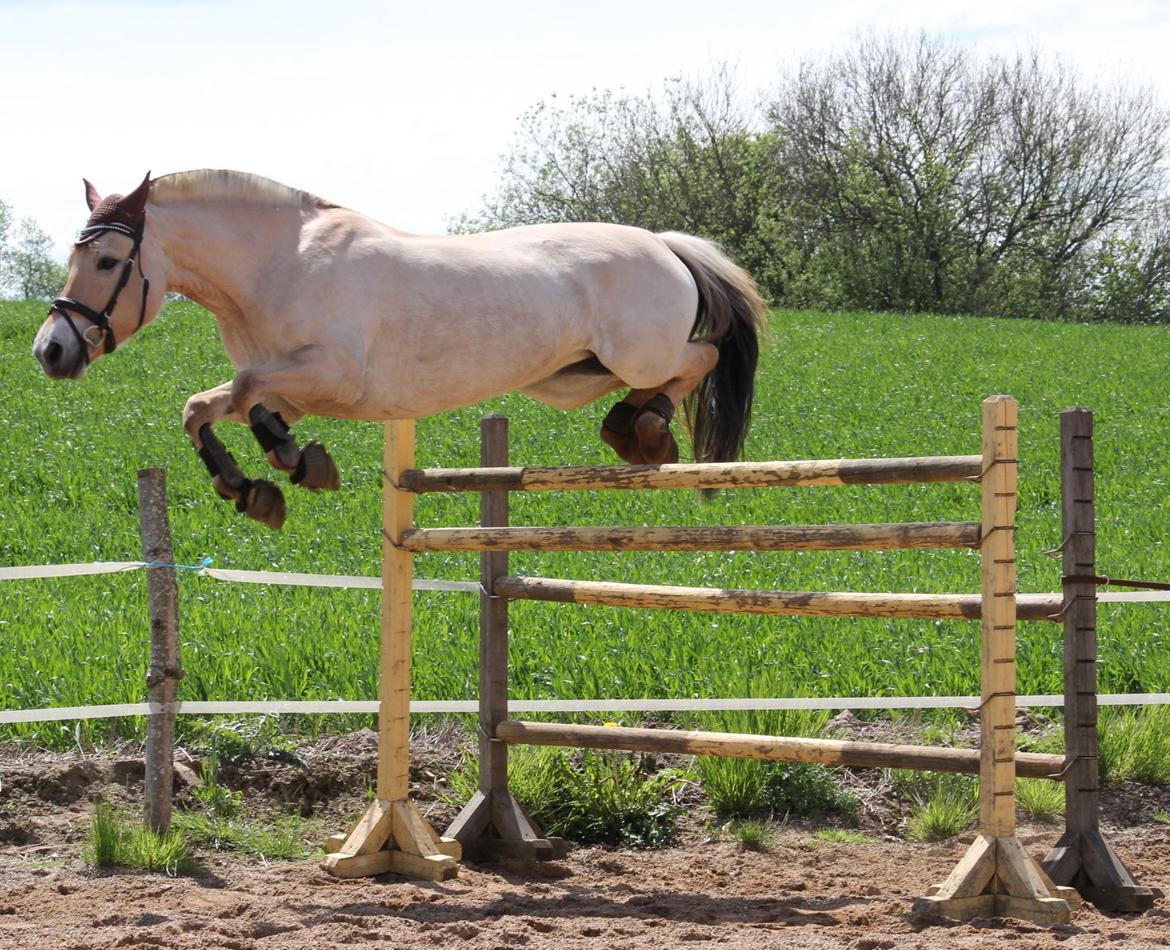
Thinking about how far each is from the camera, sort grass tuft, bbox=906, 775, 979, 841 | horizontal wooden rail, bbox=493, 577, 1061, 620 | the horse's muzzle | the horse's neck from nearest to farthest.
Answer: the horse's muzzle < the horse's neck < horizontal wooden rail, bbox=493, 577, 1061, 620 < grass tuft, bbox=906, 775, 979, 841

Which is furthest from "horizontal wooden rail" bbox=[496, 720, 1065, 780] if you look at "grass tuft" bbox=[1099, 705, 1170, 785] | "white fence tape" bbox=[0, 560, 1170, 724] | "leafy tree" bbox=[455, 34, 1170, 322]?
"leafy tree" bbox=[455, 34, 1170, 322]

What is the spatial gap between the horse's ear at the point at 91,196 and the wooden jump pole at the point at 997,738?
97.7 inches

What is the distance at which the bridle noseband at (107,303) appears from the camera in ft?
11.4

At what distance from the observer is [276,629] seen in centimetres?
772

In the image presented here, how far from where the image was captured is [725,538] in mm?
4359

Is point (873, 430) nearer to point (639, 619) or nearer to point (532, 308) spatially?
point (639, 619)

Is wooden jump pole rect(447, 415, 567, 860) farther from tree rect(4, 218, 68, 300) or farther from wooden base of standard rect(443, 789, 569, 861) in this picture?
tree rect(4, 218, 68, 300)

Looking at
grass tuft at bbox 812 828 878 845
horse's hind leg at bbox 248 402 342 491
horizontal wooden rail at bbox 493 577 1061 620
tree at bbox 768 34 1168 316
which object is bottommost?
grass tuft at bbox 812 828 878 845

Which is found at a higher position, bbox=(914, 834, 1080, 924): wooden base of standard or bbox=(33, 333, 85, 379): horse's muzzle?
bbox=(33, 333, 85, 379): horse's muzzle

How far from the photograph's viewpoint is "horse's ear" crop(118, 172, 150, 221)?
11.6 feet

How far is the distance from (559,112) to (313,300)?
31737 millimetres

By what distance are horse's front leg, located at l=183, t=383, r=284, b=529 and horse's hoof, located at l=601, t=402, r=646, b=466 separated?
130 centimetres

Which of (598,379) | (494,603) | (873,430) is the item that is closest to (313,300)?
(598,379)

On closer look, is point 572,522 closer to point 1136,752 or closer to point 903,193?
point 1136,752
